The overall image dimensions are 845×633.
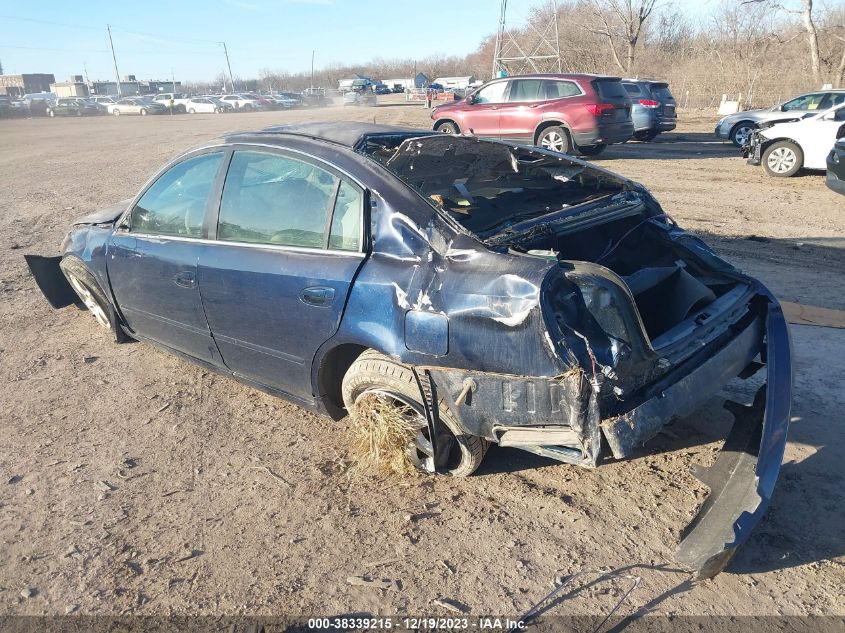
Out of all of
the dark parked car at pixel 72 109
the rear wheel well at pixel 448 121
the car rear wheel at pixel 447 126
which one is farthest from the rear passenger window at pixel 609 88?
the dark parked car at pixel 72 109

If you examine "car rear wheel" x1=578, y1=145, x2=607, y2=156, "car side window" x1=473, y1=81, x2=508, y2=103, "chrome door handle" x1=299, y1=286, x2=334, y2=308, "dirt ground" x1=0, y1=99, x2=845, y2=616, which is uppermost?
"car side window" x1=473, y1=81, x2=508, y2=103

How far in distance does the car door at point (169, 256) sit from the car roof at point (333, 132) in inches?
11.7

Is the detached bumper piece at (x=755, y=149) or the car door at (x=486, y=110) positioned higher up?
the car door at (x=486, y=110)

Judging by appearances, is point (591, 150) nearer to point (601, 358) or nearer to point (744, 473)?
point (744, 473)

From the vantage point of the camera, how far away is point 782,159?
11750mm

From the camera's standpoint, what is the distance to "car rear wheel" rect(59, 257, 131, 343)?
15.8 ft

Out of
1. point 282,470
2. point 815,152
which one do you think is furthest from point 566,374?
point 815,152

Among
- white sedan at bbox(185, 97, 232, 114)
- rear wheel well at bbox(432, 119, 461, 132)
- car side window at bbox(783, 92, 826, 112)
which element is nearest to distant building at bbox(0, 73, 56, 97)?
white sedan at bbox(185, 97, 232, 114)

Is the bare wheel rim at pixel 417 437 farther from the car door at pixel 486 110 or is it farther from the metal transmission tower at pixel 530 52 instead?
the metal transmission tower at pixel 530 52

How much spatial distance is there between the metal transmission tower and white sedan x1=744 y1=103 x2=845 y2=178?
12.9 metres

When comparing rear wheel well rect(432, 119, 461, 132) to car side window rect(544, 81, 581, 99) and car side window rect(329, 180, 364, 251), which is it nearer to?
car side window rect(544, 81, 581, 99)

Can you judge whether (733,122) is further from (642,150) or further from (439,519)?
(439,519)

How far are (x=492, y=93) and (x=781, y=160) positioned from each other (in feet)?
20.6

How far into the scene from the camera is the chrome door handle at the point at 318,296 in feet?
10.3
